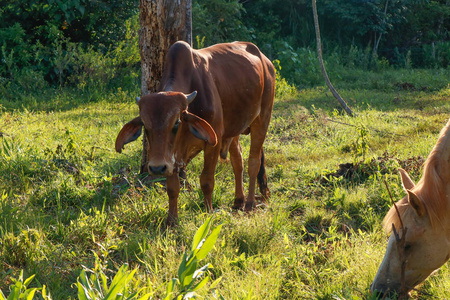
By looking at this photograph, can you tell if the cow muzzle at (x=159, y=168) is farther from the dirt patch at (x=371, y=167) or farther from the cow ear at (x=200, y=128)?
the dirt patch at (x=371, y=167)

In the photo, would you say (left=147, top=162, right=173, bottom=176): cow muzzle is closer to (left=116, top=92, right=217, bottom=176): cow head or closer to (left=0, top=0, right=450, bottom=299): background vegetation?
(left=116, top=92, right=217, bottom=176): cow head

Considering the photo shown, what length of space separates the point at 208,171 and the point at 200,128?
652 millimetres

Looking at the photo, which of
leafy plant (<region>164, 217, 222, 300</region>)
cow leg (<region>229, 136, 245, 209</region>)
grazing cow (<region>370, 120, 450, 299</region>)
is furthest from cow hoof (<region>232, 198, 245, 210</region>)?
leafy plant (<region>164, 217, 222, 300</region>)

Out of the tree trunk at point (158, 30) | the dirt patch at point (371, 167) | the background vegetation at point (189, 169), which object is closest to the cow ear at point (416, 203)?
the background vegetation at point (189, 169)

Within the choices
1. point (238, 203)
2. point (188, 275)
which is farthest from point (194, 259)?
point (238, 203)

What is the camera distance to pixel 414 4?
16.1 m

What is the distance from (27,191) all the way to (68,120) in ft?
9.62

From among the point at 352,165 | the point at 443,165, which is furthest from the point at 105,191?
the point at 443,165

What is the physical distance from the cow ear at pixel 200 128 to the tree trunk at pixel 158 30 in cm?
144

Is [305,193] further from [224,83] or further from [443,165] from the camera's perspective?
[443,165]

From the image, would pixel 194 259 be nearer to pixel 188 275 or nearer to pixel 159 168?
pixel 188 275

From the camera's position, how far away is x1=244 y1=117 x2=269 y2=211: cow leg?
4922mm

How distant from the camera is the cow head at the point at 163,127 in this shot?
3.59 meters

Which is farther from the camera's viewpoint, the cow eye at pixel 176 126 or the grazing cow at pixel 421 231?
the cow eye at pixel 176 126
